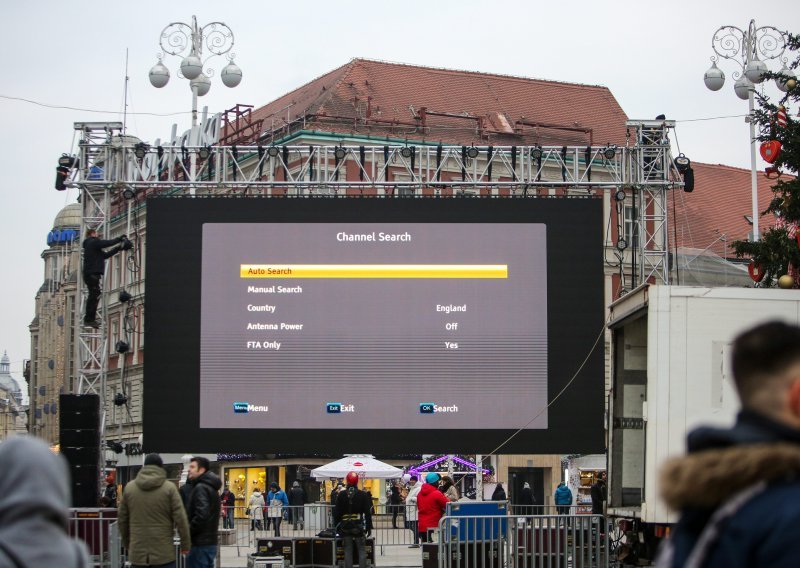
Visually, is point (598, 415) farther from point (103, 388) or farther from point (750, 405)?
point (750, 405)

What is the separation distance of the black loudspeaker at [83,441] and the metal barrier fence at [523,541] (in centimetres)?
650

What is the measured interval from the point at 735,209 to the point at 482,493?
68.8ft

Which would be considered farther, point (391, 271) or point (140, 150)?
point (140, 150)

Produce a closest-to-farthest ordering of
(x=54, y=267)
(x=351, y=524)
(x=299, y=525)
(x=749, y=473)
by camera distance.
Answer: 1. (x=749, y=473)
2. (x=351, y=524)
3. (x=299, y=525)
4. (x=54, y=267)

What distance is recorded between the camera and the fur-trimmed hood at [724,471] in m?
3.01

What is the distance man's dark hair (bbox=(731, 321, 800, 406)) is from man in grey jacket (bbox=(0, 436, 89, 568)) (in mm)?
1845

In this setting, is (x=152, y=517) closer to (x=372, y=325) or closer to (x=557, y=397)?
(x=372, y=325)

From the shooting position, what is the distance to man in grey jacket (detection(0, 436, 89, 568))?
3725 millimetres

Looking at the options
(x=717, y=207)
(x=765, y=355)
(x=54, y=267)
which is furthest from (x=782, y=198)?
(x=54, y=267)

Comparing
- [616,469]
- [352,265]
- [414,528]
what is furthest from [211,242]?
[414,528]

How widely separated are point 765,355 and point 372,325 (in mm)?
18116

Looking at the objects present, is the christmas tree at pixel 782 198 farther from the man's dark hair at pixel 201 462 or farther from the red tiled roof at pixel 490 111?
the red tiled roof at pixel 490 111

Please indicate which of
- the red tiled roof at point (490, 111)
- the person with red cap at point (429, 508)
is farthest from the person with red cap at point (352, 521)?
the red tiled roof at point (490, 111)

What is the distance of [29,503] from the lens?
12.3 ft
